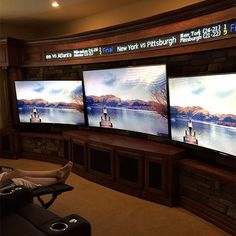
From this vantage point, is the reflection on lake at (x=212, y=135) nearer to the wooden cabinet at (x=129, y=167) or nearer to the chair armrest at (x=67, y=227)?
the wooden cabinet at (x=129, y=167)

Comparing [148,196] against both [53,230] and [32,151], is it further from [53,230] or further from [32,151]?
[32,151]

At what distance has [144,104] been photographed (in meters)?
3.79

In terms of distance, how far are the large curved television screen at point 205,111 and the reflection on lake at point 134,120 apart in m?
0.25

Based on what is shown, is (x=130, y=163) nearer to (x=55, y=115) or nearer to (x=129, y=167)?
(x=129, y=167)

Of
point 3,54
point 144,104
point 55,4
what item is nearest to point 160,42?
point 144,104

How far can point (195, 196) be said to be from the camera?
312 centimetres

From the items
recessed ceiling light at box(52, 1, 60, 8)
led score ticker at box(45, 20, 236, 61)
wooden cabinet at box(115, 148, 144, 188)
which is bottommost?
wooden cabinet at box(115, 148, 144, 188)

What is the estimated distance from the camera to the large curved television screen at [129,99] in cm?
358

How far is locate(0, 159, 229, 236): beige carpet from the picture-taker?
2.76m

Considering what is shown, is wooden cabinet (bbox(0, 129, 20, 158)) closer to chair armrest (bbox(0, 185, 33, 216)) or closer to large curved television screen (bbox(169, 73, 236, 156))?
chair armrest (bbox(0, 185, 33, 216))

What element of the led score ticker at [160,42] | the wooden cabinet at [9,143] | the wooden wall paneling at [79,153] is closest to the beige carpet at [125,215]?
the wooden wall paneling at [79,153]

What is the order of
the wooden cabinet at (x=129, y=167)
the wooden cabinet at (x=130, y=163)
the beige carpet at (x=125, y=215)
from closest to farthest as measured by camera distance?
1. the beige carpet at (x=125, y=215)
2. the wooden cabinet at (x=130, y=163)
3. the wooden cabinet at (x=129, y=167)

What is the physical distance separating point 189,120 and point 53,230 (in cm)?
187

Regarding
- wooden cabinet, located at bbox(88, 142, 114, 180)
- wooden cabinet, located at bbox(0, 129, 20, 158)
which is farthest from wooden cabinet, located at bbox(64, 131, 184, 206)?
wooden cabinet, located at bbox(0, 129, 20, 158)
